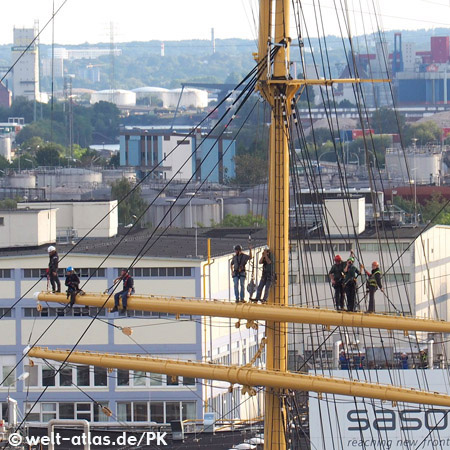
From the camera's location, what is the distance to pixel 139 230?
67.8m

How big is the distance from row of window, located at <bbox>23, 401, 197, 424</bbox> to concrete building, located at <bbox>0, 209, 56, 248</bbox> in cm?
720

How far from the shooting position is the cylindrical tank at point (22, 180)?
5400 inches

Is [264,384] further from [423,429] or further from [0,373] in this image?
[0,373]

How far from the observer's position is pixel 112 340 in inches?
2073

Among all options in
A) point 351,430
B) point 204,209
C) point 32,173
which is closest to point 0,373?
point 351,430

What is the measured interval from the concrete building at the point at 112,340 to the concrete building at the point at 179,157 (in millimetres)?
94381

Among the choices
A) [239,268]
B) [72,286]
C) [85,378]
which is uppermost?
[239,268]

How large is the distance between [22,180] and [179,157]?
36.3 meters

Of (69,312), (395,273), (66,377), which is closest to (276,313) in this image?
(69,312)

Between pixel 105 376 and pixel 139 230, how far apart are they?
51.6 ft

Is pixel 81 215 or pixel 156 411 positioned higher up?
pixel 81 215

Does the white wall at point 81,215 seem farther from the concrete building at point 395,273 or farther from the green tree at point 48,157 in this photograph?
the green tree at point 48,157

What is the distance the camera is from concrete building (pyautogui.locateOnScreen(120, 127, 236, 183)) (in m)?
161

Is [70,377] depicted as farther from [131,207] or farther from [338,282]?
[131,207]
